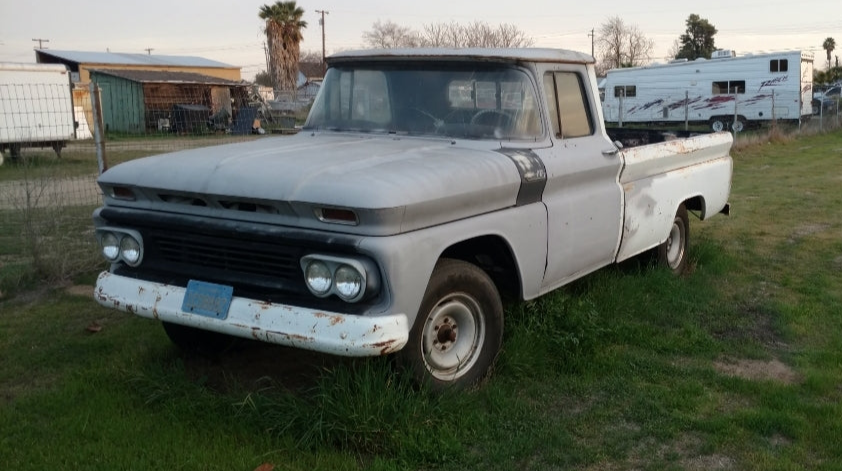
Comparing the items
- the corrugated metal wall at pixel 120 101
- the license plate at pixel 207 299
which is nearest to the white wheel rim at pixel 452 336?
the license plate at pixel 207 299

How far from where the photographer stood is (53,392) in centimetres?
428

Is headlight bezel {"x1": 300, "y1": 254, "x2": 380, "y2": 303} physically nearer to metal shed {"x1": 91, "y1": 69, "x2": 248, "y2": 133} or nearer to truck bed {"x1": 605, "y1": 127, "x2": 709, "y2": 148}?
truck bed {"x1": 605, "y1": 127, "x2": 709, "y2": 148}

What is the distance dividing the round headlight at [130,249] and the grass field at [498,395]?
0.60 meters

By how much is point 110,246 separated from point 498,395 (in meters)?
2.15

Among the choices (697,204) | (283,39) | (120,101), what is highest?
(283,39)

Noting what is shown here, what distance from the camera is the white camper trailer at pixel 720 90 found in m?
29.4

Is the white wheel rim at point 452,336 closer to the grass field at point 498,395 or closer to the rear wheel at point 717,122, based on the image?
the grass field at point 498,395

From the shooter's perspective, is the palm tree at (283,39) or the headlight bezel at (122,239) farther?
the palm tree at (283,39)

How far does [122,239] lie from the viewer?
426 cm

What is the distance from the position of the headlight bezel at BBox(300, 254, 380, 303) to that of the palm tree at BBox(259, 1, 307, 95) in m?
44.3

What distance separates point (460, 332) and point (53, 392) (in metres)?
2.13

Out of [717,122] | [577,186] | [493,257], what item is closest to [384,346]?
[493,257]

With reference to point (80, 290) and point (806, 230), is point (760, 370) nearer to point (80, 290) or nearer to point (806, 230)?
point (806, 230)

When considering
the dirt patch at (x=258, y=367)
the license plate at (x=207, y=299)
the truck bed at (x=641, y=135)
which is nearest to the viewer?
the license plate at (x=207, y=299)
